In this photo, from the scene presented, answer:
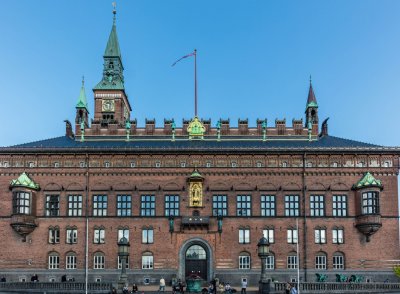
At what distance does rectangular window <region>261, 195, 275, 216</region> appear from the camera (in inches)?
2488

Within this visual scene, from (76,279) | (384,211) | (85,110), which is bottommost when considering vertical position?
(76,279)

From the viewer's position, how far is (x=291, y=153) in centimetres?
6394

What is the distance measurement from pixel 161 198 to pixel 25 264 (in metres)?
15.6

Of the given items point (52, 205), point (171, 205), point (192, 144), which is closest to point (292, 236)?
point (171, 205)

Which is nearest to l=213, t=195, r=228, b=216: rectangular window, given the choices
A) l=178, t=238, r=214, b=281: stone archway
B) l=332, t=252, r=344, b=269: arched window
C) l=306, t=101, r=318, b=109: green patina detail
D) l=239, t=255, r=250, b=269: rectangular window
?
l=178, t=238, r=214, b=281: stone archway

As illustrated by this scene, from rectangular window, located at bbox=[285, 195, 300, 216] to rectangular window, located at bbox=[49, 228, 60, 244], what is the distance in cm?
2414

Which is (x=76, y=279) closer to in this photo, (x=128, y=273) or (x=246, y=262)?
(x=128, y=273)

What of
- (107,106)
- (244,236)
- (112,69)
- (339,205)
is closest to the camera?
(244,236)

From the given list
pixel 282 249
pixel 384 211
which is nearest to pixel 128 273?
pixel 282 249

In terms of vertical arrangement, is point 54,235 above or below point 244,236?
above

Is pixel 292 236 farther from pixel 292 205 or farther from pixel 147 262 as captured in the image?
pixel 147 262

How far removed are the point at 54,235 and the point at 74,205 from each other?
12.2 ft

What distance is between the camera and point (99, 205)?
63562 mm

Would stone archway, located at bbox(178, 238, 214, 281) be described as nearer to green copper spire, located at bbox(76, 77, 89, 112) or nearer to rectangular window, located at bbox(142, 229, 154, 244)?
rectangular window, located at bbox(142, 229, 154, 244)
